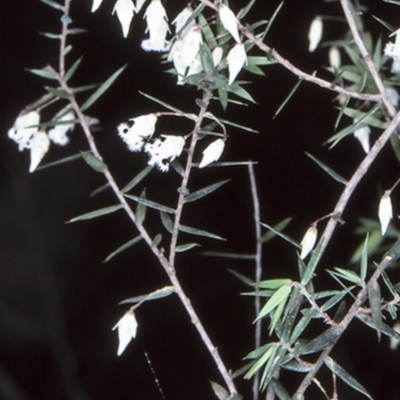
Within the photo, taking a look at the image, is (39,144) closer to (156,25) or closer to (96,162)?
(96,162)

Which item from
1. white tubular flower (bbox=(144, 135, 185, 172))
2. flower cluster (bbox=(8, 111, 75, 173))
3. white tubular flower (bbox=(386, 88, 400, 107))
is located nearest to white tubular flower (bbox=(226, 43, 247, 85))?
white tubular flower (bbox=(144, 135, 185, 172))

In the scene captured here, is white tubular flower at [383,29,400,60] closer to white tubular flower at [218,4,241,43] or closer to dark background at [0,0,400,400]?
white tubular flower at [218,4,241,43]

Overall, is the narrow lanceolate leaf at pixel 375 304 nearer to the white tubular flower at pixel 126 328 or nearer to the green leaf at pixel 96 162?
the white tubular flower at pixel 126 328

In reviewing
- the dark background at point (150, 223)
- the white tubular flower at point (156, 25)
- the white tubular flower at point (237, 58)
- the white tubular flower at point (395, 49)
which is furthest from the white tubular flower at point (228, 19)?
the dark background at point (150, 223)

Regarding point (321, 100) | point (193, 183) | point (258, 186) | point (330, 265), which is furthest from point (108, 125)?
point (330, 265)

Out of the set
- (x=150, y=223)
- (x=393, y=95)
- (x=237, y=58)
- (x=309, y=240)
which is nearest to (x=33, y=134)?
(x=237, y=58)
